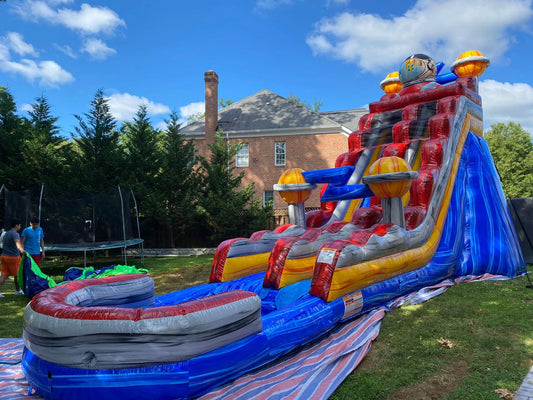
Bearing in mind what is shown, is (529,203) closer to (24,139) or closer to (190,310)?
(190,310)

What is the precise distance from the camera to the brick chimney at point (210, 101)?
758 inches

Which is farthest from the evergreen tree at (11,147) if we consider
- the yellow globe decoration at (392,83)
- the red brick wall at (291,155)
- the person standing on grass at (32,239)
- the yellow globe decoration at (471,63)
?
the yellow globe decoration at (471,63)

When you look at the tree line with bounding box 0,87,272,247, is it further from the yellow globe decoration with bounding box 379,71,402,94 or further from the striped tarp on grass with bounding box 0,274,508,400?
the striped tarp on grass with bounding box 0,274,508,400

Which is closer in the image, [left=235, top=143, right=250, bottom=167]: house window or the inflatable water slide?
the inflatable water slide

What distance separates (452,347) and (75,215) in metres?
9.07

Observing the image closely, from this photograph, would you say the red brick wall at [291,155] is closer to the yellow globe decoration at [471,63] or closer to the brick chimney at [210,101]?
the brick chimney at [210,101]

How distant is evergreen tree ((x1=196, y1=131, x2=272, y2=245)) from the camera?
12.7m

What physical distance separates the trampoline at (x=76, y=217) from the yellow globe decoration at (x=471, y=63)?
326 inches

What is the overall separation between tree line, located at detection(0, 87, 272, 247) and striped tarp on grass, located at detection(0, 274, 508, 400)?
28.1ft

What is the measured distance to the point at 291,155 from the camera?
19922 mm

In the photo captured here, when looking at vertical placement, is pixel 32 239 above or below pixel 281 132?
below

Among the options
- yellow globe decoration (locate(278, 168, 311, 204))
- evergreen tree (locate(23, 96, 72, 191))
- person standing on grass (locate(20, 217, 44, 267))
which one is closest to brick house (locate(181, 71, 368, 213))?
evergreen tree (locate(23, 96, 72, 191))

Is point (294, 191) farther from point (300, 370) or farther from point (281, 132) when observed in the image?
point (281, 132)

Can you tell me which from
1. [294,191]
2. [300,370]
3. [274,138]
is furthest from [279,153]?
[300,370]
